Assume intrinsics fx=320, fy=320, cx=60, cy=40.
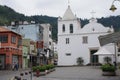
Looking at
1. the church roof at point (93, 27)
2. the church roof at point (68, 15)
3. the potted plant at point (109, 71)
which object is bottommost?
the potted plant at point (109, 71)

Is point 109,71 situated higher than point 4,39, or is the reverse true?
point 4,39

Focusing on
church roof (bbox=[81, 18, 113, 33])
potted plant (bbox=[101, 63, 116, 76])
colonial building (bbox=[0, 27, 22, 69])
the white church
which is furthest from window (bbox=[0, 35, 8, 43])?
potted plant (bbox=[101, 63, 116, 76])

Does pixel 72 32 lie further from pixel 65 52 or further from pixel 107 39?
pixel 107 39

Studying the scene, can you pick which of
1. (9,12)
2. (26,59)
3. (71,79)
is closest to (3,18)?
(9,12)

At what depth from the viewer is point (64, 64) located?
66188 mm

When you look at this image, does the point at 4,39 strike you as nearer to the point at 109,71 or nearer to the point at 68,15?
the point at 68,15

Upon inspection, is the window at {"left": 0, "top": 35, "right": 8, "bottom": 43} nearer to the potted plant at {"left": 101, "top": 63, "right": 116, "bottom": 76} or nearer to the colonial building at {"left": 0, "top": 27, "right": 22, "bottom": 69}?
the colonial building at {"left": 0, "top": 27, "right": 22, "bottom": 69}

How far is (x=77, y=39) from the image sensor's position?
66.4m

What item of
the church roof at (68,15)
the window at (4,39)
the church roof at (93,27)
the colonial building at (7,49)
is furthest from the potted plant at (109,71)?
the church roof at (68,15)

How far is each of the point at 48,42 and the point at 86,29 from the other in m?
26.0

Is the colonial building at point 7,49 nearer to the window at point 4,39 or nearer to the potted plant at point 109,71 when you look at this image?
the window at point 4,39

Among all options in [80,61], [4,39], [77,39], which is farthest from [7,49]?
[77,39]

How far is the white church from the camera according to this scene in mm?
64750

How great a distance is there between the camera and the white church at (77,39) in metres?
64.8
